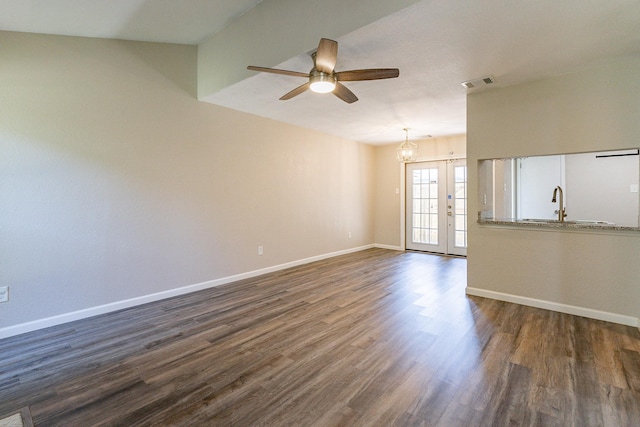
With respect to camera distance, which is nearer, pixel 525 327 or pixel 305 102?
pixel 525 327

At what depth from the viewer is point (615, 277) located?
9.36 ft

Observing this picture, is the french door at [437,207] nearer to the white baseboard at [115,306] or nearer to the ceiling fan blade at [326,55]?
the white baseboard at [115,306]

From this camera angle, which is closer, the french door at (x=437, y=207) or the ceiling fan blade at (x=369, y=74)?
the ceiling fan blade at (x=369, y=74)

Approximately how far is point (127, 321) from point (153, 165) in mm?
1767

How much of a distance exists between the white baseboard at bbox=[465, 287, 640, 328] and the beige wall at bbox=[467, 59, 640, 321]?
2cm

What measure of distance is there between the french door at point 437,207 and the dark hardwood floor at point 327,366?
120 inches

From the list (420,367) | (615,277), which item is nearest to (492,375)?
(420,367)

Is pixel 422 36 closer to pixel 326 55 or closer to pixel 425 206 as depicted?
pixel 326 55

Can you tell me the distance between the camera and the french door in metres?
6.16

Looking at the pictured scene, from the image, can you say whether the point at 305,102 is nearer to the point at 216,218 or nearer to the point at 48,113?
the point at 216,218

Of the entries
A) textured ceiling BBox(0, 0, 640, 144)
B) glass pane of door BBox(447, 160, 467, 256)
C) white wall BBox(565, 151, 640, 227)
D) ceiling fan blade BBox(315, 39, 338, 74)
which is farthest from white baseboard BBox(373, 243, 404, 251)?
ceiling fan blade BBox(315, 39, 338, 74)

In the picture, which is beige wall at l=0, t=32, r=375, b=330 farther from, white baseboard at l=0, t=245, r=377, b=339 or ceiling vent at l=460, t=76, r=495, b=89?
ceiling vent at l=460, t=76, r=495, b=89

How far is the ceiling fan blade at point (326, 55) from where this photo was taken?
216cm

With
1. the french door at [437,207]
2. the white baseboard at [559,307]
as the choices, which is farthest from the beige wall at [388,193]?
the white baseboard at [559,307]
